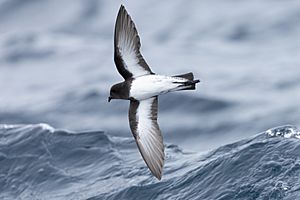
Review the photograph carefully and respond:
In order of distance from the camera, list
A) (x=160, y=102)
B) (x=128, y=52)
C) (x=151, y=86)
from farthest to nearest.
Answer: (x=160, y=102)
(x=128, y=52)
(x=151, y=86)

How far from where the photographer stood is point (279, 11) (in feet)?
55.0

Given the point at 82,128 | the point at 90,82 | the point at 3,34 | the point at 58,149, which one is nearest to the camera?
the point at 58,149

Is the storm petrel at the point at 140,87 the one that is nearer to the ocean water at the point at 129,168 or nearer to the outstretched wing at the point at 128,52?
the outstretched wing at the point at 128,52

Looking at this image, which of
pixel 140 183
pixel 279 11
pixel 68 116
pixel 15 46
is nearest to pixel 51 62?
pixel 15 46

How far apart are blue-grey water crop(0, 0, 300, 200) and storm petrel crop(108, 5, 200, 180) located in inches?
49.6

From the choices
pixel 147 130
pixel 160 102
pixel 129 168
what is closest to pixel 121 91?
pixel 147 130

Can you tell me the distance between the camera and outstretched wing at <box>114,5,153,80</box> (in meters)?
9.64

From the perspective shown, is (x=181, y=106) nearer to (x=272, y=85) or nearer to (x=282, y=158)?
(x=272, y=85)

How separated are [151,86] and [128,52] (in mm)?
466

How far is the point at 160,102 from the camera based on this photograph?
14.5m

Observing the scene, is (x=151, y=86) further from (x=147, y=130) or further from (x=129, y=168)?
(x=129, y=168)

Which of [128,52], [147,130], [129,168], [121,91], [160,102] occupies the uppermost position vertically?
[128,52]

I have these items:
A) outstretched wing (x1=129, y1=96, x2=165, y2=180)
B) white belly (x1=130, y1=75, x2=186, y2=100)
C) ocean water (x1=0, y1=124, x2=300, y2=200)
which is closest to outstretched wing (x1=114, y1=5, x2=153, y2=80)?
white belly (x1=130, y1=75, x2=186, y2=100)

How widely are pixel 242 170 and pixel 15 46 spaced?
287 inches
